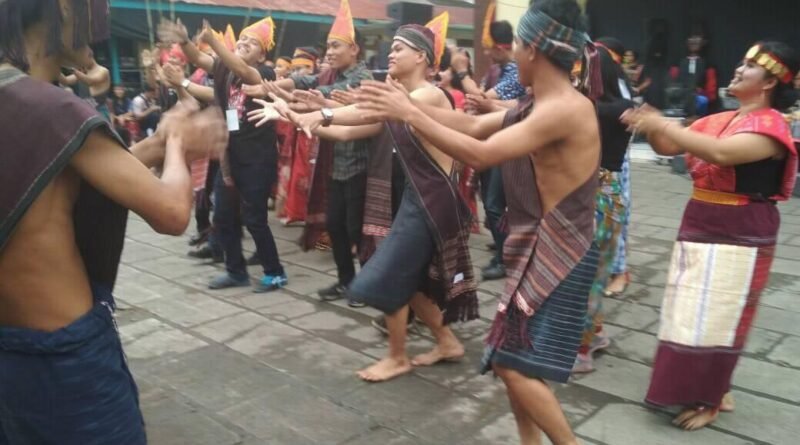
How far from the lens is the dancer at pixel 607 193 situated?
350 centimetres

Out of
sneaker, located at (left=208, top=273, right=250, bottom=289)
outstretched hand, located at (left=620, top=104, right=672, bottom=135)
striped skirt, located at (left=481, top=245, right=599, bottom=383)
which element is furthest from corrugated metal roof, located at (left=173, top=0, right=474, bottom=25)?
striped skirt, located at (left=481, top=245, right=599, bottom=383)

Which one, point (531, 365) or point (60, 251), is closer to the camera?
point (60, 251)

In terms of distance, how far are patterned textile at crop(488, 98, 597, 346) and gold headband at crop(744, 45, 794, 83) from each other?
3.45ft

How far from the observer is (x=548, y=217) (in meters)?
2.36

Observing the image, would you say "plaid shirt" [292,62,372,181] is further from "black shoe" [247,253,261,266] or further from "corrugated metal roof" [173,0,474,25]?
"corrugated metal roof" [173,0,474,25]

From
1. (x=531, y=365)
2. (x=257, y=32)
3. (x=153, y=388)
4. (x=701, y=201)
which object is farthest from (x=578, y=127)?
(x=257, y=32)

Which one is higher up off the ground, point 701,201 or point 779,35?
point 779,35

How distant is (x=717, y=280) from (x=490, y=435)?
114cm

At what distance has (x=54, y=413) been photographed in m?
1.62

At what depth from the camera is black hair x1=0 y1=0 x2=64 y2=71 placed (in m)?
1.51

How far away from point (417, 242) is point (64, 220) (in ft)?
6.52

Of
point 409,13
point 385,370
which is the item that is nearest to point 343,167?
point 385,370

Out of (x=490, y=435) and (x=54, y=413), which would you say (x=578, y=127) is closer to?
(x=490, y=435)

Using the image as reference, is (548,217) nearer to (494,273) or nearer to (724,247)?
(724,247)
